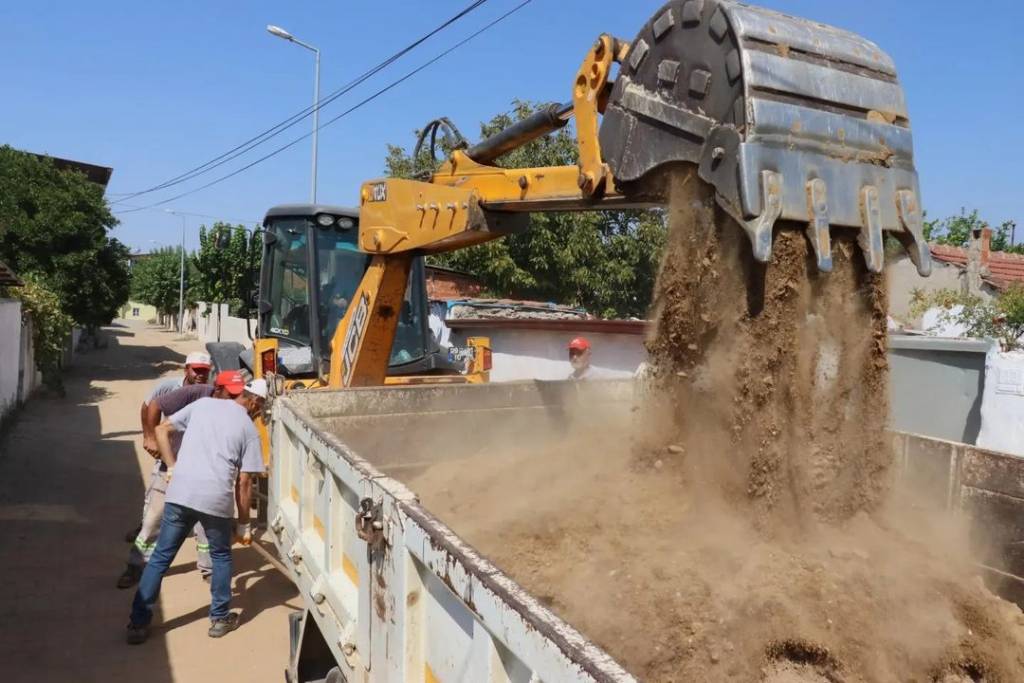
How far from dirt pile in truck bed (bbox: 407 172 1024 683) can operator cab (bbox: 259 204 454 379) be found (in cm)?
260

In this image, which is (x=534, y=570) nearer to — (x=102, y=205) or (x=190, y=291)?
(x=102, y=205)

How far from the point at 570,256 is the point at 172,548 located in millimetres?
11722

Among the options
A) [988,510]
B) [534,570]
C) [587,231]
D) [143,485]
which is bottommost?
[143,485]

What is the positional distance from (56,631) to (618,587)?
350cm

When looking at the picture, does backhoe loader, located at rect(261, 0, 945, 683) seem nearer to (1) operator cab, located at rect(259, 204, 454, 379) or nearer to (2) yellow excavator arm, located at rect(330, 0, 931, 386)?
(2) yellow excavator arm, located at rect(330, 0, 931, 386)

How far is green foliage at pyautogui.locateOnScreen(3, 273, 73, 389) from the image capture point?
1442 centimetres

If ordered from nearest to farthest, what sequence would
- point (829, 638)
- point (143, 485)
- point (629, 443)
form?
point (829, 638), point (629, 443), point (143, 485)

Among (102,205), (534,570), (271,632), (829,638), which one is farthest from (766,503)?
(102,205)

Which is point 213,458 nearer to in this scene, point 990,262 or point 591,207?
point 591,207

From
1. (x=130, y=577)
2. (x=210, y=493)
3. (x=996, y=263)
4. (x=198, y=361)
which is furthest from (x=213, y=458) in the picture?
(x=996, y=263)

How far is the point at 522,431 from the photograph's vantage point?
4.89 meters

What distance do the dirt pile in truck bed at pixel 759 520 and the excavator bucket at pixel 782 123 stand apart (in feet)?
0.47

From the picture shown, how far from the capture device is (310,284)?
229 inches

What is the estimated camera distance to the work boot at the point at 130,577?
5.20 metres
